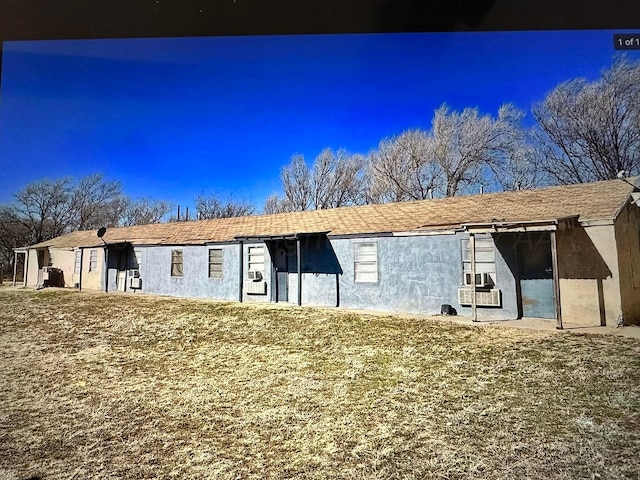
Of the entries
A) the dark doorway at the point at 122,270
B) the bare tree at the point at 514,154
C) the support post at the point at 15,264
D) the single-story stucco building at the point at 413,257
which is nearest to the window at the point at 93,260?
the single-story stucco building at the point at 413,257

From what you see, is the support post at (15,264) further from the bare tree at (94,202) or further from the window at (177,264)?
the window at (177,264)

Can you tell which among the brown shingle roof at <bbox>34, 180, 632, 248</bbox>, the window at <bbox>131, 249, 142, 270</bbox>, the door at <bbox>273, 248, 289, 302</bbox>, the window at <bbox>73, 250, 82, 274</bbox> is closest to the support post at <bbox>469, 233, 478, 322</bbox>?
the brown shingle roof at <bbox>34, 180, 632, 248</bbox>

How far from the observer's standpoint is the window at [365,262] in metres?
4.75

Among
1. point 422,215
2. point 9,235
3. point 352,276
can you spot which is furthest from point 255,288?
point 9,235

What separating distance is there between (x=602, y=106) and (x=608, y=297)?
1.36 meters

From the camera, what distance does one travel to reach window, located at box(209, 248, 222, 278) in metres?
6.00

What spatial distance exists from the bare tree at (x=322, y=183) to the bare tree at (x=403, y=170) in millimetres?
95

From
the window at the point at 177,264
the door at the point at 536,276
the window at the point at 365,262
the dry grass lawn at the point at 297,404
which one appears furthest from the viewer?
the window at the point at 177,264

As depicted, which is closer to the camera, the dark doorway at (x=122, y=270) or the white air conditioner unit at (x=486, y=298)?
the dark doorway at (x=122, y=270)

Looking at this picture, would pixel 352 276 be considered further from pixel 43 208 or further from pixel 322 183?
pixel 43 208

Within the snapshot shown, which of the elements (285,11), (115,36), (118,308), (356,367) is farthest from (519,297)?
(115,36)

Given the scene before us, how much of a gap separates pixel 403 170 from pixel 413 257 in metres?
2.49

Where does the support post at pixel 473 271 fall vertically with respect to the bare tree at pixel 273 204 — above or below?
below

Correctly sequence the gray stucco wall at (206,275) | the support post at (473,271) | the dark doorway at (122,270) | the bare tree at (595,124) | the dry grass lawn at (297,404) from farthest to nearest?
the gray stucco wall at (206,275)
the support post at (473,271)
the dark doorway at (122,270)
the bare tree at (595,124)
the dry grass lawn at (297,404)
